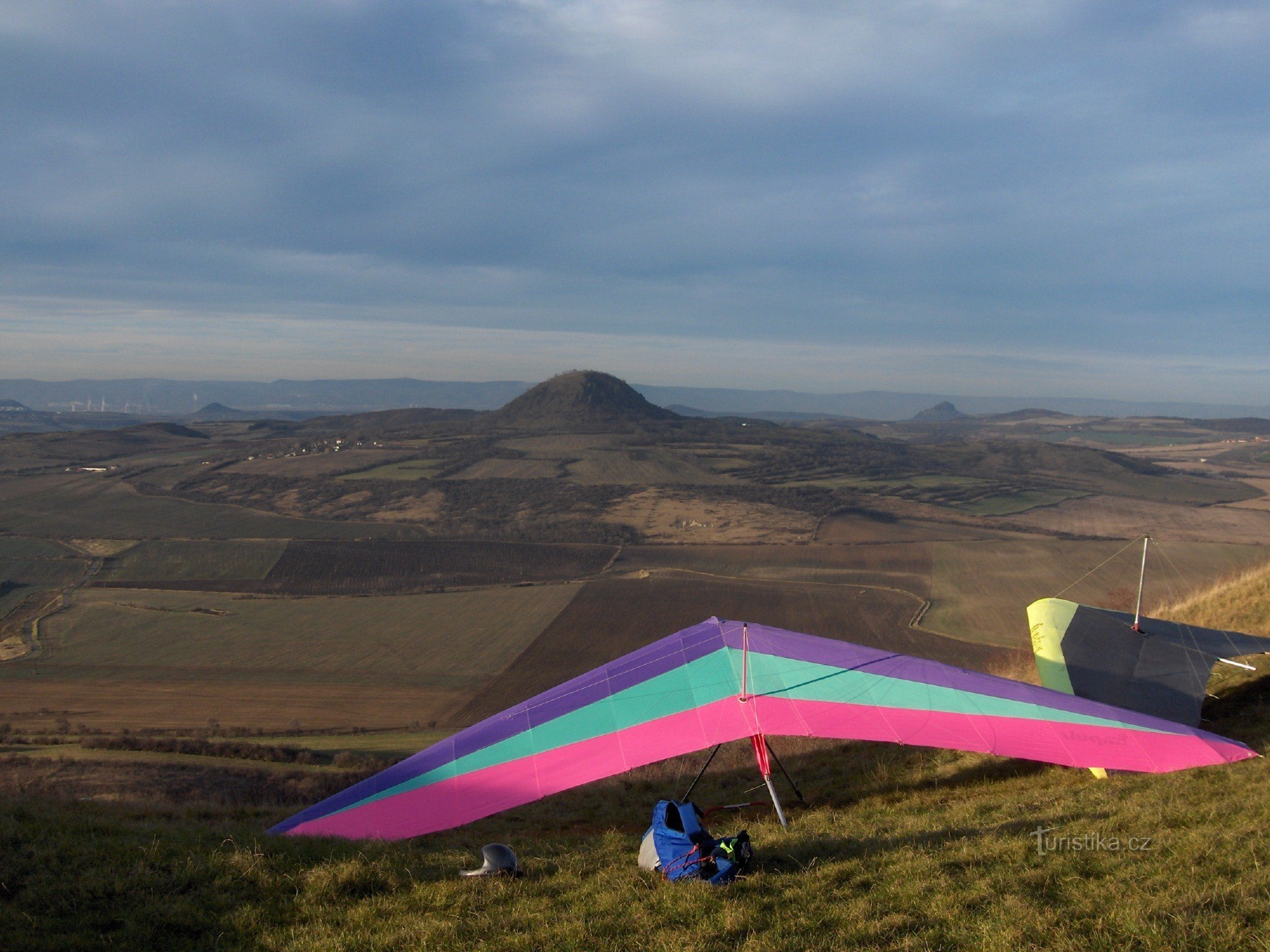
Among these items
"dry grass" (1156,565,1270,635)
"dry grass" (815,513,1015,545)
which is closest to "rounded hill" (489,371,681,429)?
"dry grass" (815,513,1015,545)

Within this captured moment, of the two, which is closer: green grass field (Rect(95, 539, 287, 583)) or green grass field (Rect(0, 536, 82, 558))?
green grass field (Rect(95, 539, 287, 583))

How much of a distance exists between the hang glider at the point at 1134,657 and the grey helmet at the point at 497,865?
8.35 meters

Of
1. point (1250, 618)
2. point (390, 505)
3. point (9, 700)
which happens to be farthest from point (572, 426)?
point (1250, 618)

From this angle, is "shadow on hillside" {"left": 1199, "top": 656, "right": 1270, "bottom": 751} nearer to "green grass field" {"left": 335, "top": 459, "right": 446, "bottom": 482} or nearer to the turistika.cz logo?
the turistika.cz logo

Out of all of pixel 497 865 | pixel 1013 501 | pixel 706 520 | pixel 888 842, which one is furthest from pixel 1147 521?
pixel 497 865

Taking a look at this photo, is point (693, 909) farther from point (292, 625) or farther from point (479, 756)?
point (292, 625)

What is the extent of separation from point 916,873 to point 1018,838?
3.88ft

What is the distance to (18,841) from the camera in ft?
21.4

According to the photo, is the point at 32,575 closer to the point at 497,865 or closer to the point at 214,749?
the point at 214,749

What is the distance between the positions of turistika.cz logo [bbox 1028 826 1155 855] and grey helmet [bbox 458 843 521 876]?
422 centimetres

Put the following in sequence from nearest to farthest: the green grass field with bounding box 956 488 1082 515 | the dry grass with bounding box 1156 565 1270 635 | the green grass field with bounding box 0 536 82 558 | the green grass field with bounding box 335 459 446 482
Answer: the dry grass with bounding box 1156 565 1270 635 → the green grass field with bounding box 0 536 82 558 → the green grass field with bounding box 956 488 1082 515 → the green grass field with bounding box 335 459 446 482

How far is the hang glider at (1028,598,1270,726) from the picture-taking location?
33.3 feet

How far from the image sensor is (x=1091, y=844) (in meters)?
6.07

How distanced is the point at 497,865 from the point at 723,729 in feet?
10.6
